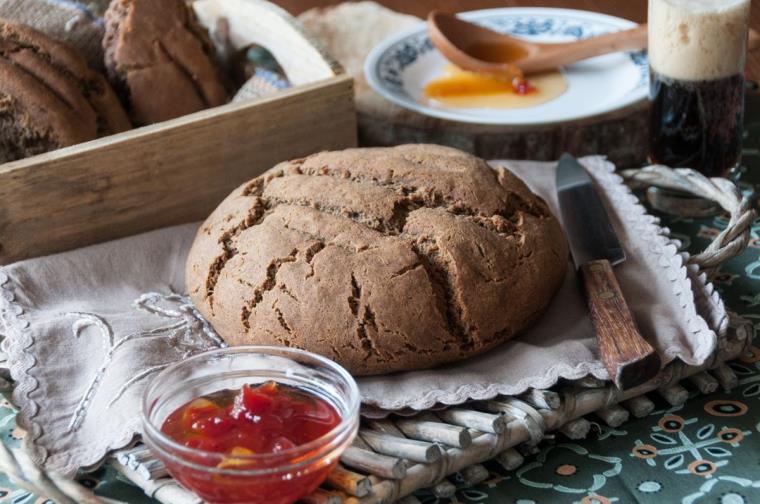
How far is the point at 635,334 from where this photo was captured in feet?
4.52

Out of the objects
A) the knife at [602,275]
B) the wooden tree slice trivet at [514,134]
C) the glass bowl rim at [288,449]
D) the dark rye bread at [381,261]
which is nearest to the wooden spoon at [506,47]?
the wooden tree slice trivet at [514,134]

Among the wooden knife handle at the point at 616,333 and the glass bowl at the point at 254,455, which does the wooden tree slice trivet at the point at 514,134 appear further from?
the glass bowl at the point at 254,455

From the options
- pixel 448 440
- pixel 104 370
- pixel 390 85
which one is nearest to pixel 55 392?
pixel 104 370

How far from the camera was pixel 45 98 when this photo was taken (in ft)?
5.84

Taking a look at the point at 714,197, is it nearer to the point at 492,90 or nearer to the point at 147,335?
the point at 492,90

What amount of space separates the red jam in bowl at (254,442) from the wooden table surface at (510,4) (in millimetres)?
2109

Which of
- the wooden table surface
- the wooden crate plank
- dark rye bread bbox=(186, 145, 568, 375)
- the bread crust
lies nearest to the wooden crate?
the wooden crate plank

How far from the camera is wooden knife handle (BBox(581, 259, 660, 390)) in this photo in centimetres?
133

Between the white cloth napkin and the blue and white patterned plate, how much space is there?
1.38 ft

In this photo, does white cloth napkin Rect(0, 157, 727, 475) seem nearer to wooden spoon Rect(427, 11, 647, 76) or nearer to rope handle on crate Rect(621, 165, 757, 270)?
rope handle on crate Rect(621, 165, 757, 270)

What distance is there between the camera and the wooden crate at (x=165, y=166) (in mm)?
1713

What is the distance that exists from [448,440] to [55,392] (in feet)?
1.84

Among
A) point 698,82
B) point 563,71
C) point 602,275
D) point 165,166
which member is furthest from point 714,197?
point 165,166

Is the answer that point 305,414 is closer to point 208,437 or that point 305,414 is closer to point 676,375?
point 208,437
